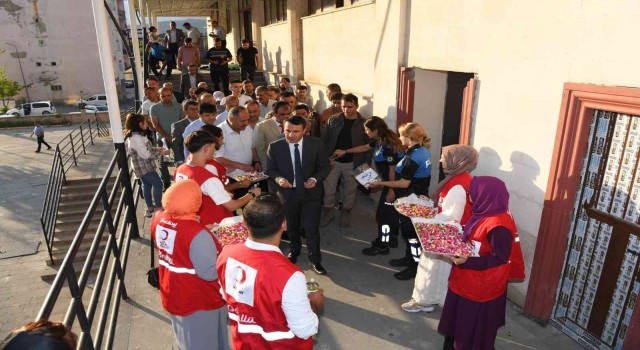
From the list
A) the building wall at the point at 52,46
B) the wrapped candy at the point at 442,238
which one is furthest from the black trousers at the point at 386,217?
the building wall at the point at 52,46

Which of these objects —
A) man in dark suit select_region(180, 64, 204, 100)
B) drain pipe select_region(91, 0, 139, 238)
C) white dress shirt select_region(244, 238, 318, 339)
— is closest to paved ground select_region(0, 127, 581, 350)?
drain pipe select_region(91, 0, 139, 238)

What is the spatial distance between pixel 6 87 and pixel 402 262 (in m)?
44.4

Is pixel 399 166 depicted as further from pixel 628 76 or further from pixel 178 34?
pixel 178 34

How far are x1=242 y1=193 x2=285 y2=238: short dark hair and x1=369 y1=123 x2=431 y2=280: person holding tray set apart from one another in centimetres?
280

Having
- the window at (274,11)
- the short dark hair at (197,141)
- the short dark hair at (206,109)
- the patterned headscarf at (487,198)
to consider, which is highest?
the window at (274,11)

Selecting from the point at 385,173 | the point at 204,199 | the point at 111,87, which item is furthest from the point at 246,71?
the point at 204,199

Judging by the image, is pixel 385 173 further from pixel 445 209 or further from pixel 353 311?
pixel 353 311

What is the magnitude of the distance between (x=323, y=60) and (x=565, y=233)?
784cm

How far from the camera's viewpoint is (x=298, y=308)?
7.19ft

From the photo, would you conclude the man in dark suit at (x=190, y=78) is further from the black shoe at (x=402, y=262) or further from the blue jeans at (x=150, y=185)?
the black shoe at (x=402, y=262)

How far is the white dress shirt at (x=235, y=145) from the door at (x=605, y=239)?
4121 mm

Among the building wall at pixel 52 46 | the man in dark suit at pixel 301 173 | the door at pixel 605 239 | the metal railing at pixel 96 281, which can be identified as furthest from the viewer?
the building wall at pixel 52 46

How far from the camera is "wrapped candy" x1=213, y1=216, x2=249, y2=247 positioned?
3.12 m

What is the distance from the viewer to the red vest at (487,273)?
3.13 m
